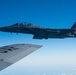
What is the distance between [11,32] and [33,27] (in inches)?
208

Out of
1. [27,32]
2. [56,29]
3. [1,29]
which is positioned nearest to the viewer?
[1,29]

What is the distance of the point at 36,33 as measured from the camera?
3744 centimetres

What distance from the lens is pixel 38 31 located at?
3853cm

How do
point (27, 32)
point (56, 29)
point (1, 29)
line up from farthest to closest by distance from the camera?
point (56, 29) < point (27, 32) < point (1, 29)

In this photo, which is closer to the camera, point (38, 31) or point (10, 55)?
point (10, 55)

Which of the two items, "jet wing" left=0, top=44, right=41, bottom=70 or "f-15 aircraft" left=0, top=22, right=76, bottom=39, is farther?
"f-15 aircraft" left=0, top=22, right=76, bottom=39

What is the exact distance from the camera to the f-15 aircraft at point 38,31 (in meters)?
35.8

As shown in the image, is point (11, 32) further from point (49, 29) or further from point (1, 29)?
point (49, 29)

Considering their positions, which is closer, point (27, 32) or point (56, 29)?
point (27, 32)

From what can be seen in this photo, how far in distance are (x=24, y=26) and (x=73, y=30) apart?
13035 mm

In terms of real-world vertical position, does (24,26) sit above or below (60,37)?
above

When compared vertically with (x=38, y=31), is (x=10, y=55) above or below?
below

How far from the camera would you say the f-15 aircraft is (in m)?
35.8

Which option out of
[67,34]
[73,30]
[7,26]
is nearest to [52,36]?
[67,34]
